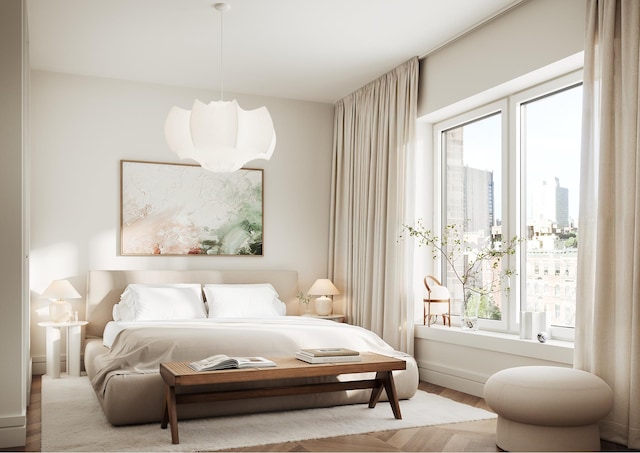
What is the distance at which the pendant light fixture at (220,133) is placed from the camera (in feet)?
14.0

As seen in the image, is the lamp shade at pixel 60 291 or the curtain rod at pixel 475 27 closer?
the curtain rod at pixel 475 27

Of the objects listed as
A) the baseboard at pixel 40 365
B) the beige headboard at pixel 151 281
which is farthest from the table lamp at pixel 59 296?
the baseboard at pixel 40 365

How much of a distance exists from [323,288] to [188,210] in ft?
5.11

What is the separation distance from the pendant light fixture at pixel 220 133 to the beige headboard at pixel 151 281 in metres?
1.98

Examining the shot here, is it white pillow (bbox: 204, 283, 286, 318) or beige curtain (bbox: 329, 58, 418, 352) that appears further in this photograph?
white pillow (bbox: 204, 283, 286, 318)

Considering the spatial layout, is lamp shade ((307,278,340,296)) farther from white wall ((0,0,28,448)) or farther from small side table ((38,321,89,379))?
white wall ((0,0,28,448))

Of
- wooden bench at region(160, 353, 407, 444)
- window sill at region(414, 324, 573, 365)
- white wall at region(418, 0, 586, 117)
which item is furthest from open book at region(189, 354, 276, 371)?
white wall at region(418, 0, 586, 117)

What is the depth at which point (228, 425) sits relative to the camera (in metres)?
3.80

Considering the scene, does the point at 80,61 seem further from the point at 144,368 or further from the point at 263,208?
the point at 144,368

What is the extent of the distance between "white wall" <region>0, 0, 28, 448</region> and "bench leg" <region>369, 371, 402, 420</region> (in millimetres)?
2094

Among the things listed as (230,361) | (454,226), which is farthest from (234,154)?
(454,226)

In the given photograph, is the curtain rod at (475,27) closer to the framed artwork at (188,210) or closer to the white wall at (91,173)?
the white wall at (91,173)

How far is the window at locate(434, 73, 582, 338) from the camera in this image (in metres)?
4.40

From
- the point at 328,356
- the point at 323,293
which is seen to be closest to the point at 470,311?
the point at 323,293
